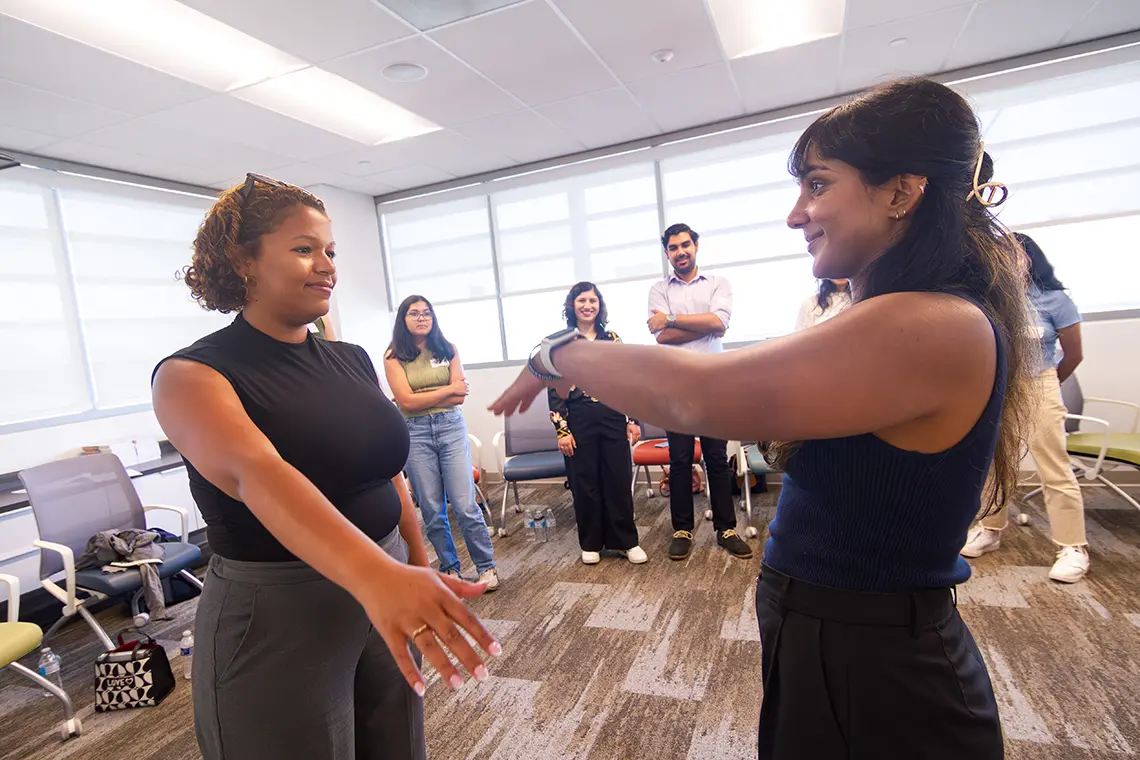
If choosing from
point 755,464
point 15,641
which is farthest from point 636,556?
point 15,641

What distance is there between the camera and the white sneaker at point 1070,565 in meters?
2.92

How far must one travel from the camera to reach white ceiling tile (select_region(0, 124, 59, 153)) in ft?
12.5

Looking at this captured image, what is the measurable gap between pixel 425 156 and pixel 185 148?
1789 mm

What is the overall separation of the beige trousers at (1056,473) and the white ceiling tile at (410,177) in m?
4.99

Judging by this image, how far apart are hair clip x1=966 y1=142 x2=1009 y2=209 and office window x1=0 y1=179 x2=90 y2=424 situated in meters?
5.52

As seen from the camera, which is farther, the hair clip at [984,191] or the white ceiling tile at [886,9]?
the white ceiling tile at [886,9]

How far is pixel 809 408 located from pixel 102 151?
214 inches

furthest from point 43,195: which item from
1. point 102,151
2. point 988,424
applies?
point 988,424

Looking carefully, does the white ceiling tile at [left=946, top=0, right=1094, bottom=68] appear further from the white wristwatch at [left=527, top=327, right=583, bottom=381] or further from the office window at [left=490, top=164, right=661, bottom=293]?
the white wristwatch at [left=527, top=327, right=583, bottom=381]

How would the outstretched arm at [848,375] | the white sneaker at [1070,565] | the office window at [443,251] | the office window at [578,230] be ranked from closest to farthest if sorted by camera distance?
the outstretched arm at [848,375]
the white sneaker at [1070,565]
the office window at [578,230]
the office window at [443,251]

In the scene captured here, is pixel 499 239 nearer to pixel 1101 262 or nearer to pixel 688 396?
pixel 1101 262

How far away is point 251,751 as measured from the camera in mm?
1053

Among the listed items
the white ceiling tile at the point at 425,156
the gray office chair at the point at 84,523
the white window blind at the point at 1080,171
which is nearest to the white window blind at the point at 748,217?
the white window blind at the point at 1080,171

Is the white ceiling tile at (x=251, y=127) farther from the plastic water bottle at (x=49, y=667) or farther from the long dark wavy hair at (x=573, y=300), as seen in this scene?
the plastic water bottle at (x=49, y=667)
